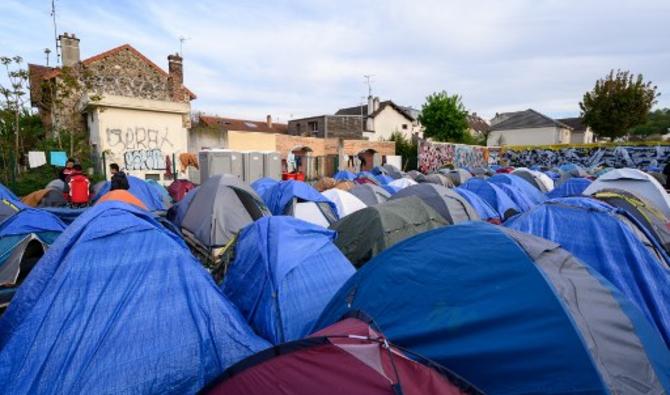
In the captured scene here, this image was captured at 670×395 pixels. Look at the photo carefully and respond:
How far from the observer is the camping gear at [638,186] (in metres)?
8.14

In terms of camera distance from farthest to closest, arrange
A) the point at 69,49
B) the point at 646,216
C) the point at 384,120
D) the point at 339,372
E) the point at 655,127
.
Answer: the point at 655,127
the point at 384,120
the point at 69,49
the point at 646,216
the point at 339,372

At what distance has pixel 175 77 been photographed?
21.1 metres

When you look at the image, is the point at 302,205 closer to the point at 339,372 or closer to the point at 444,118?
the point at 339,372

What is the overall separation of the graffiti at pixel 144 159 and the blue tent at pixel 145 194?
204 inches

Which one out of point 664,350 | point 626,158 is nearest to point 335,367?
point 664,350

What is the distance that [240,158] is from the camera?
1510 cm

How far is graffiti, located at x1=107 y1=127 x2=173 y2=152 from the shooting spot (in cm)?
1556

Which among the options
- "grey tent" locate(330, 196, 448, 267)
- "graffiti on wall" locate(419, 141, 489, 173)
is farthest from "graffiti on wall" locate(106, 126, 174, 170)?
"graffiti on wall" locate(419, 141, 489, 173)

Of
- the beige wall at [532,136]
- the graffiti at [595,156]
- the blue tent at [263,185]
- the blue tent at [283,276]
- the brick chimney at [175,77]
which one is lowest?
the blue tent at [283,276]

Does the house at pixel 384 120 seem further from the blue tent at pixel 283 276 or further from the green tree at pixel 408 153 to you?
the blue tent at pixel 283 276

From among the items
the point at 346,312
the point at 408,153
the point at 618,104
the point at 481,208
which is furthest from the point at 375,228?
the point at 618,104

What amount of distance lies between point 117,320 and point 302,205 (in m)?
5.49

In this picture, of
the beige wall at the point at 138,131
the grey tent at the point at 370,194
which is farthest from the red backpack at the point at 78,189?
the beige wall at the point at 138,131

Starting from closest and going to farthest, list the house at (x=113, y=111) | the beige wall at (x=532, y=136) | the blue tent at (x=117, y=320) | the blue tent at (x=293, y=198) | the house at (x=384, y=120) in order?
the blue tent at (x=117, y=320)
the blue tent at (x=293, y=198)
the house at (x=113, y=111)
the house at (x=384, y=120)
the beige wall at (x=532, y=136)
